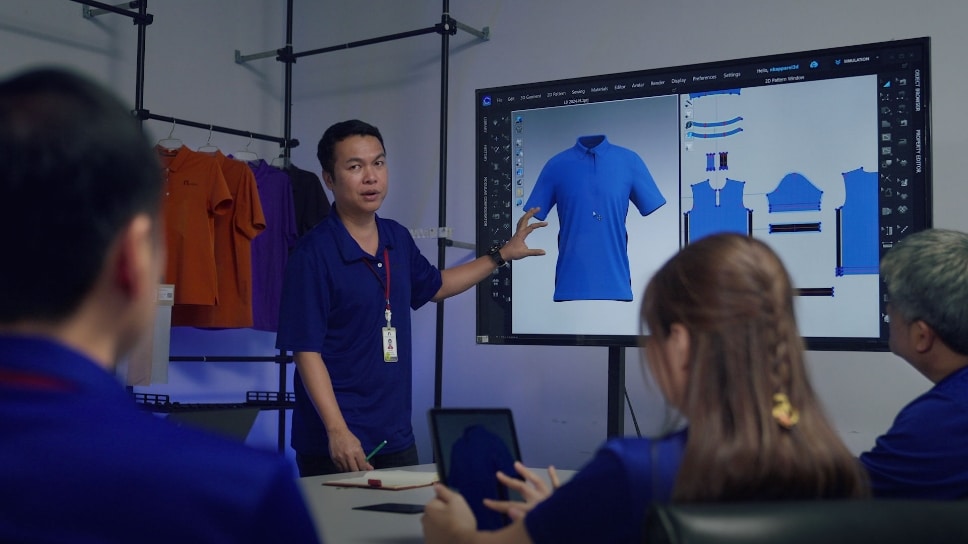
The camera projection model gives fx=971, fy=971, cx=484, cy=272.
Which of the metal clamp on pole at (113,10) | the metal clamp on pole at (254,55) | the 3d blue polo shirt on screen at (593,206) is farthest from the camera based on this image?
the metal clamp on pole at (254,55)

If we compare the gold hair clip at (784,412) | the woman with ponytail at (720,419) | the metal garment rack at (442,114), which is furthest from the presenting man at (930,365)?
the metal garment rack at (442,114)

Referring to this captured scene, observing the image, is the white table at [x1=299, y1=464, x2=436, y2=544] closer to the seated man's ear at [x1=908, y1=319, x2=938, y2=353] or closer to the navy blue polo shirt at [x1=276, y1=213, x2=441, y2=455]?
the navy blue polo shirt at [x1=276, y1=213, x2=441, y2=455]

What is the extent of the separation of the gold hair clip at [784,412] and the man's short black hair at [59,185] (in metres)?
0.78

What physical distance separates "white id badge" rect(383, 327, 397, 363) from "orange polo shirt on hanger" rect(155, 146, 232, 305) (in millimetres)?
1574

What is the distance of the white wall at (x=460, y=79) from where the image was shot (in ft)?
11.7

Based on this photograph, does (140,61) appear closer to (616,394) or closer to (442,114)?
(442,114)

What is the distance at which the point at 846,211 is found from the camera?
2850mm

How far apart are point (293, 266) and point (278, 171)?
6.02 ft

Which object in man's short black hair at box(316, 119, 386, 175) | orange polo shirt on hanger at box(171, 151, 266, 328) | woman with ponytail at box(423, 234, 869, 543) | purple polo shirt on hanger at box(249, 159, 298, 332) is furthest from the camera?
purple polo shirt on hanger at box(249, 159, 298, 332)

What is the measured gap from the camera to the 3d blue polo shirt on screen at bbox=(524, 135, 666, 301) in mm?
3195

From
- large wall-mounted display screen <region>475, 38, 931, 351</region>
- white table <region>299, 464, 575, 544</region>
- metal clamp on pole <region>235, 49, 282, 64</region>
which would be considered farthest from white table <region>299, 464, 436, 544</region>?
metal clamp on pole <region>235, 49, 282, 64</region>

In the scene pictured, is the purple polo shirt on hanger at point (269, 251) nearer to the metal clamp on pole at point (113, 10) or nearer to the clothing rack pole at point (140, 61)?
the clothing rack pole at point (140, 61)

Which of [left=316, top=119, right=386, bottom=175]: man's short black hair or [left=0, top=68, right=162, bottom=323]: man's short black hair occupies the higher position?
[left=316, top=119, right=386, bottom=175]: man's short black hair

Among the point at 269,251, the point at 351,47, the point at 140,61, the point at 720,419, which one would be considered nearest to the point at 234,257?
the point at 269,251
